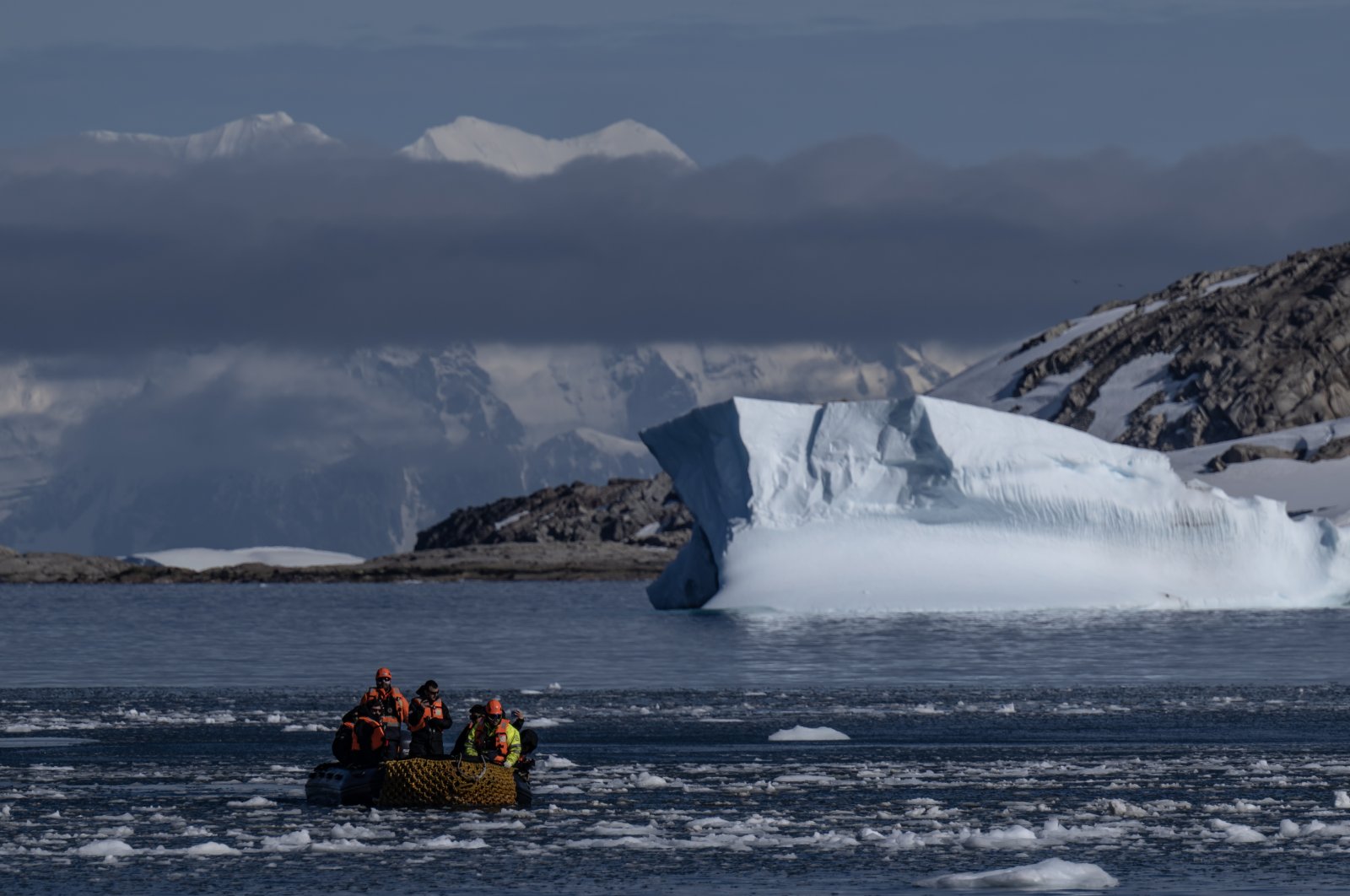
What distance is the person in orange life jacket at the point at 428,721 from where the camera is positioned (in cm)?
2392

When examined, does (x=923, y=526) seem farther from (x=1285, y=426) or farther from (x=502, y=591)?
(x=1285, y=426)

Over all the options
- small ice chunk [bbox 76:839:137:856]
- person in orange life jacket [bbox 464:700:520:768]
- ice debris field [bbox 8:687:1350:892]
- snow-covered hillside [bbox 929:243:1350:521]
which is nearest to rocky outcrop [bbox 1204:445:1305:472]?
snow-covered hillside [bbox 929:243:1350:521]

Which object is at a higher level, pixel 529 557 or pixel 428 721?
pixel 529 557

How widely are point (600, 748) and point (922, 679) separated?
13590 millimetres

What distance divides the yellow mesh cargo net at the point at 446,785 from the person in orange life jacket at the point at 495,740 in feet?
0.41

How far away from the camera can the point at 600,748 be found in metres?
29.2

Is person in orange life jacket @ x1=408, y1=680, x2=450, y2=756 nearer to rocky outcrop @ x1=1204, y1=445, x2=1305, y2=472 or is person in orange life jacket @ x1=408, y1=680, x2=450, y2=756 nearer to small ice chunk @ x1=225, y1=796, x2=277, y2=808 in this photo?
small ice chunk @ x1=225, y1=796, x2=277, y2=808

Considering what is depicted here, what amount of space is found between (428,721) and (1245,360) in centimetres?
16200

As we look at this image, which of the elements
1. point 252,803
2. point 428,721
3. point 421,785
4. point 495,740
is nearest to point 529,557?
point 428,721

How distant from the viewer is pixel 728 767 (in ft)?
88.4

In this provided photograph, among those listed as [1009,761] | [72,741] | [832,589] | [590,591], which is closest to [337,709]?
[72,741]

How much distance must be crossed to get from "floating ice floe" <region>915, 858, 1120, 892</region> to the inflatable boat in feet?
20.0

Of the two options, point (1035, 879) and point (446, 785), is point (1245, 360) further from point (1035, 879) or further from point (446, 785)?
point (1035, 879)

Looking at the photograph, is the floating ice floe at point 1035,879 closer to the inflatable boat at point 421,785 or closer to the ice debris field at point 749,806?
the ice debris field at point 749,806
